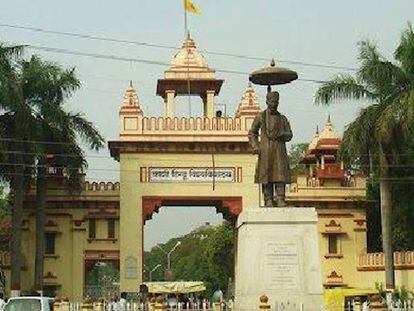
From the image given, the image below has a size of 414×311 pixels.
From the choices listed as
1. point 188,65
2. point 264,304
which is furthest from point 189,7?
point 264,304

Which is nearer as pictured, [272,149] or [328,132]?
[272,149]

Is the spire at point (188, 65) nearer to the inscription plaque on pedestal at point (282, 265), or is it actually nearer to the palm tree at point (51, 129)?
the palm tree at point (51, 129)

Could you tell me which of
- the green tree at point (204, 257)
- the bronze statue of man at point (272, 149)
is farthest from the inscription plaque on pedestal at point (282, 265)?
the green tree at point (204, 257)

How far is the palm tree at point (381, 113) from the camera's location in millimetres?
30781

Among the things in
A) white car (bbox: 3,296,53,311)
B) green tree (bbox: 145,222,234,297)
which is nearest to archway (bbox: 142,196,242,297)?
green tree (bbox: 145,222,234,297)

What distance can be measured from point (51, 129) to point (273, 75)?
57.4 ft

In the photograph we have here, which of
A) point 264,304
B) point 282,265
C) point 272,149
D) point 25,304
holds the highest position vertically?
point 272,149

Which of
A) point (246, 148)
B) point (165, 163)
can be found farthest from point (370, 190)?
point (165, 163)

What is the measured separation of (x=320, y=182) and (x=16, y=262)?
1421 centimetres

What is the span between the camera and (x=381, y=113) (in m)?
31.2

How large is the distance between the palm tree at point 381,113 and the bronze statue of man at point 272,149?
13.3 metres

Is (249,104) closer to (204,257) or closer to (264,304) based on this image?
(264,304)

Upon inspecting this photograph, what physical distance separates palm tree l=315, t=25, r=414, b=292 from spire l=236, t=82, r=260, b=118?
449 cm

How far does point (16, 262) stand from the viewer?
3316 cm
